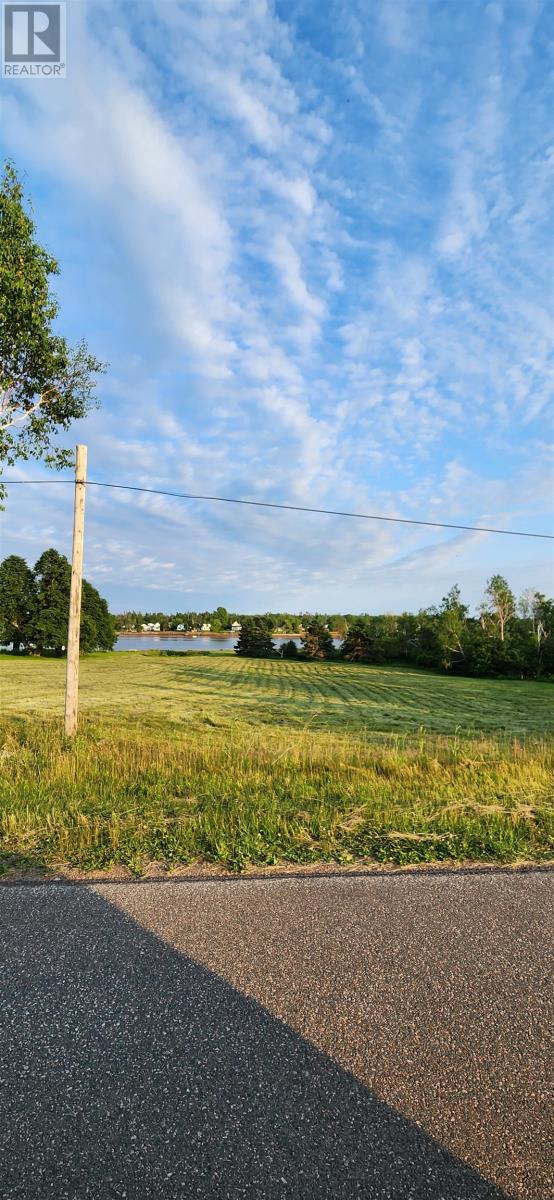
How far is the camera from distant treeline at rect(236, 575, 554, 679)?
210 ft

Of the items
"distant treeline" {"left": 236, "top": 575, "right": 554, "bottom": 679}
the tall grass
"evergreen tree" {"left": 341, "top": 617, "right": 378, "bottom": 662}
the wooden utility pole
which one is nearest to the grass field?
the tall grass

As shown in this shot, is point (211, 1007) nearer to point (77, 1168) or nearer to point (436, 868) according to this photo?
point (77, 1168)

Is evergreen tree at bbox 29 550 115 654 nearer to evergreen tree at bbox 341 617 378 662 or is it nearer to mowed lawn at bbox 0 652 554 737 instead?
mowed lawn at bbox 0 652 554 737

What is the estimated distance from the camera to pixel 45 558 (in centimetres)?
7212

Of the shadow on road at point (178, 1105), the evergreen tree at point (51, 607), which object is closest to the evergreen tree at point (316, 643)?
the evergreen tree at point (51, 607)

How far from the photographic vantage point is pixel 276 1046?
228 cm

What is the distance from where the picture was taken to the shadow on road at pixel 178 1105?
173cm

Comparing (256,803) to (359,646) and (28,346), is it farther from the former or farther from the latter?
(359,646)

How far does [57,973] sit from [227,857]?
168 centimetres

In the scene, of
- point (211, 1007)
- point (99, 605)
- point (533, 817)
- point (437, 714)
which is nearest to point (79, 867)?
point (211, 1007)

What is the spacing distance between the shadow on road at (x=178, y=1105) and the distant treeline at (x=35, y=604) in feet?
239

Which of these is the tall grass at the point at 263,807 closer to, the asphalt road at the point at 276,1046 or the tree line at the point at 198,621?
the asphalt road at the point at 276,1046

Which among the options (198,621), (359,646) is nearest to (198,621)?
(198,621)

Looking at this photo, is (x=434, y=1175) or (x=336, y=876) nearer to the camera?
(x=434, y=1175)
